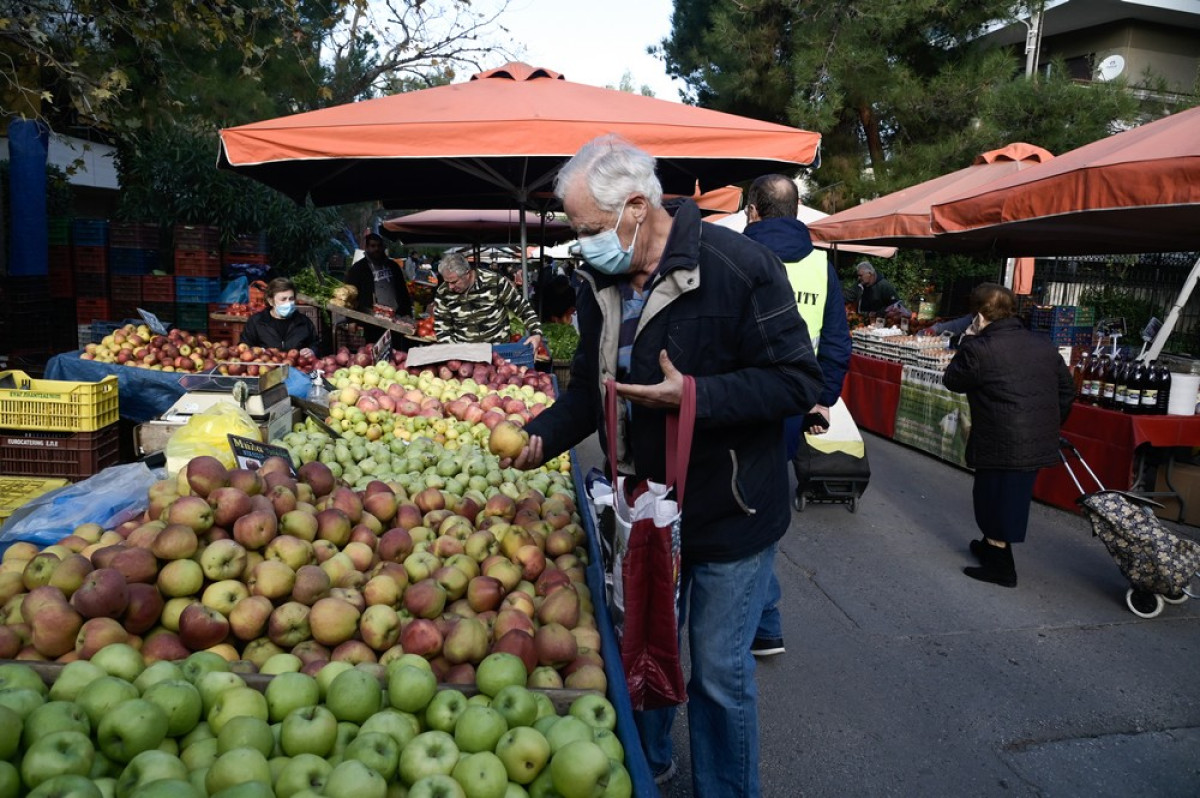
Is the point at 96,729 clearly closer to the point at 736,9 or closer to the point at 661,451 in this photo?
the point at 661,451

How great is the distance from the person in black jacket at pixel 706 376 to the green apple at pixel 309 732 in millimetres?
1046

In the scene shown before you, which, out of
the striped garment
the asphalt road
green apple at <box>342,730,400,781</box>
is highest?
the striped garment

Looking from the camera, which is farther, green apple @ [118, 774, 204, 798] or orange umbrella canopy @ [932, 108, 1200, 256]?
orange umbrella canopy @ [932, 108, 1200, 256]

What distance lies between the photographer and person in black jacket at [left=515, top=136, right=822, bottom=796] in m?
2.20

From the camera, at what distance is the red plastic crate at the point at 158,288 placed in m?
10.0

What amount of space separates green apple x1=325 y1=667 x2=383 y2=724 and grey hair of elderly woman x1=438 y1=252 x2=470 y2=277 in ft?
18.5

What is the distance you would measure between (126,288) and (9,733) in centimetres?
992

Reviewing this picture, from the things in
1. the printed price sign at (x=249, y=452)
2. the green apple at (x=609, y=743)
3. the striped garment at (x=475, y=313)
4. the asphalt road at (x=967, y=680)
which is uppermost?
the striped garment at (x=475, y=313)

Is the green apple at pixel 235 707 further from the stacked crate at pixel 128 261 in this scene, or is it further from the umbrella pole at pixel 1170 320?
the stacked crate at pixel 128 261

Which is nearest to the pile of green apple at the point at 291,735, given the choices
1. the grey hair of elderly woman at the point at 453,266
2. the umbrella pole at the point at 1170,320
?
the grey hair of elderly woman at the point at 453,266

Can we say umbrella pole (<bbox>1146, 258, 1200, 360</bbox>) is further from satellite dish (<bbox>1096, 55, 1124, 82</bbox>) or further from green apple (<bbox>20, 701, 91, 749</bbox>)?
satellite dish (<bbox>1096, 55, 1124, 82</bbox>)

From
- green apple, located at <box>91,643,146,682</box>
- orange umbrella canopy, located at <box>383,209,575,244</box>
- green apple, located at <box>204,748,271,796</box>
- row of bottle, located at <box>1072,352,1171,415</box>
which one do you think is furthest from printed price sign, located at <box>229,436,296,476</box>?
orange umbrella canopy, located at <box>383,209,575,244</box>

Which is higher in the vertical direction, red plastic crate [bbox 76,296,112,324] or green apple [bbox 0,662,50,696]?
red plastic crate [bbox 76,296,112,324]

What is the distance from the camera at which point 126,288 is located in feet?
33.0
